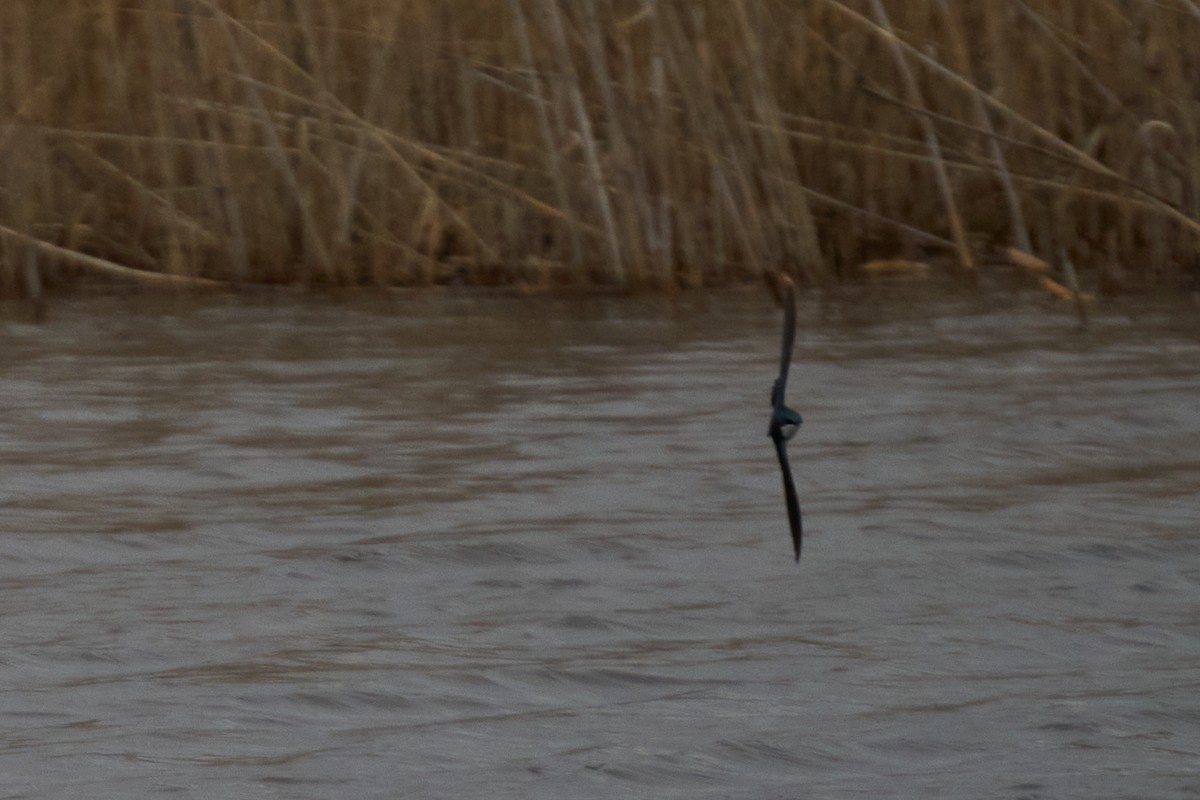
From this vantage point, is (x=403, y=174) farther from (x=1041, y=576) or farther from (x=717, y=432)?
(x=1041, y=576)

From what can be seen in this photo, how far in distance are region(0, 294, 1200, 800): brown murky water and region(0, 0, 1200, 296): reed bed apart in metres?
0.71

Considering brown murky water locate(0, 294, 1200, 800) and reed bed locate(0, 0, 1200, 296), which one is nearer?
brown murky water locate(0, 294, 1200, 800)

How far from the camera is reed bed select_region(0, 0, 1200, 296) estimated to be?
5.80 metres

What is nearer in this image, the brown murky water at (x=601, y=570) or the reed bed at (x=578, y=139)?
the brown murky water at (x=601, y=570)

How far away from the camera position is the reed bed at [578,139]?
5797 mm

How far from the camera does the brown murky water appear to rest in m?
2.07

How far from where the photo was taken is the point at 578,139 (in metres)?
5.78

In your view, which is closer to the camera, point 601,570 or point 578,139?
point 601,570

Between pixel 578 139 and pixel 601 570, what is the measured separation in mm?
2972

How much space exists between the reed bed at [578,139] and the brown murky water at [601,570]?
2.34 feet

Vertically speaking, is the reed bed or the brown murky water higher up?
the reed bed

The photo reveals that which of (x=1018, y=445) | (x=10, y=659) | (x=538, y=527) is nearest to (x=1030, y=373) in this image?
(x=1018, y=445)

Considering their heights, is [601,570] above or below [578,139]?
below

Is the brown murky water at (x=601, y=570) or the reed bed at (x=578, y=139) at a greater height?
the reed bed at (x=578, y=139)
